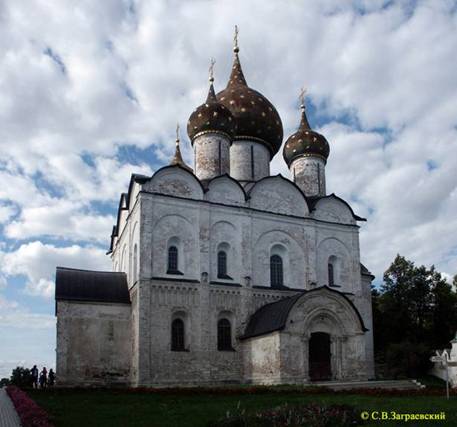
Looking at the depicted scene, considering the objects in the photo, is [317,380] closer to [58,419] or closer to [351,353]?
[351,353]

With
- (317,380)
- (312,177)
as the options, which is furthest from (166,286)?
(312,177)

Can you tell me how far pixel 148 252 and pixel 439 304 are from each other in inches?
632

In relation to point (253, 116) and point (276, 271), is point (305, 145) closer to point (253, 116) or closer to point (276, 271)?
point (253, 116)

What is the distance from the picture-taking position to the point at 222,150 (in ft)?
89.9

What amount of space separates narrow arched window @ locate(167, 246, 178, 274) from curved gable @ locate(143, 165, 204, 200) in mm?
2295

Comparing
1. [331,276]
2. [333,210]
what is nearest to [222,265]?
[331,276]

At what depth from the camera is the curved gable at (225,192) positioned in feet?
82.4

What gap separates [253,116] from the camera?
1179 inches

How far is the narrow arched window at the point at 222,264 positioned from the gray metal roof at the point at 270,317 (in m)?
2.14

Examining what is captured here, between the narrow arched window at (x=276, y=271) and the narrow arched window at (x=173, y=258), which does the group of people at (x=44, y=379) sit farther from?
the narrow arched window at (x=276, y=271)

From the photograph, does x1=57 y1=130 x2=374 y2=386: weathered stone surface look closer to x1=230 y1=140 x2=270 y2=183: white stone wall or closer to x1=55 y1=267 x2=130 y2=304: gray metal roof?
x1=55 y1=267 x2=130 y2=304: gray metal roof

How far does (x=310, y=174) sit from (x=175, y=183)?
8.87m

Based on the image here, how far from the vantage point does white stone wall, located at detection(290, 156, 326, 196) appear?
30.1 metres

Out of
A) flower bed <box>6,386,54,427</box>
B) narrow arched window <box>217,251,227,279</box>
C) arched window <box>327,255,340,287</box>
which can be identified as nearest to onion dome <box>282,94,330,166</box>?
arched window <box>327,255,340,287</box>
